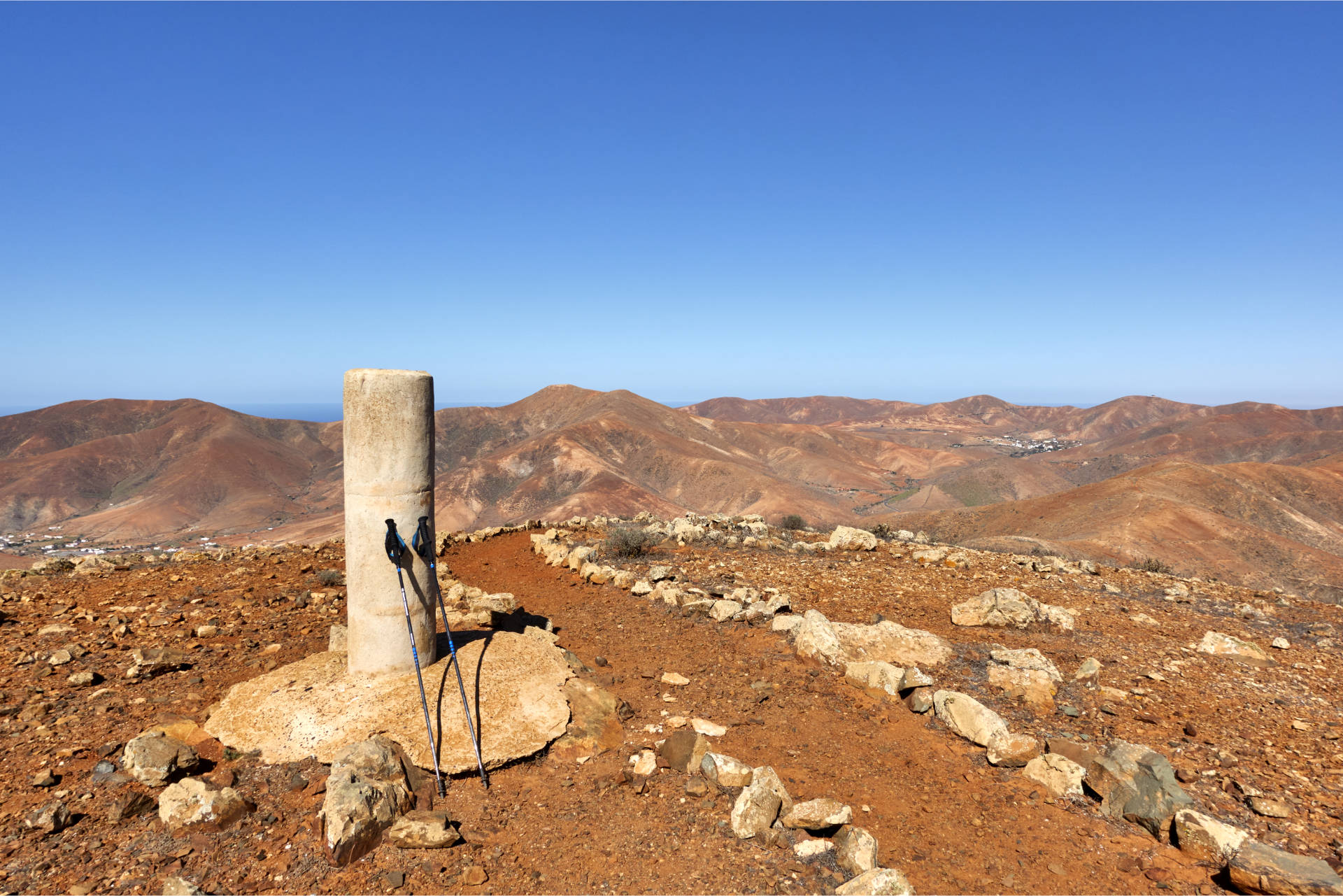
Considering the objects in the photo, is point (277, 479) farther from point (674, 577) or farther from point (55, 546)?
point (674, 577)

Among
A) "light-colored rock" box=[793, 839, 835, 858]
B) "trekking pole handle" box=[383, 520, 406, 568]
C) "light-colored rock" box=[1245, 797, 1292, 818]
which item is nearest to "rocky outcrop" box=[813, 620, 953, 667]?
"light-colored rock" box=[1245, 797, 1292, 818]

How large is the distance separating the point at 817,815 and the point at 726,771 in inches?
33.4

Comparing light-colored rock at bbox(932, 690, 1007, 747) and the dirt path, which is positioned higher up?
light-colored rock at bbox(932, 690, 1007, 747)

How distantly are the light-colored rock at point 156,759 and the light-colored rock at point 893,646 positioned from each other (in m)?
6.76

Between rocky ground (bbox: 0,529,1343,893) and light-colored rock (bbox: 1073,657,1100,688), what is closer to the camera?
rocky ground (bbox: 0,529,1343,893)

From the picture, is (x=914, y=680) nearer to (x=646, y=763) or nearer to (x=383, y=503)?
(x=646, y=763)

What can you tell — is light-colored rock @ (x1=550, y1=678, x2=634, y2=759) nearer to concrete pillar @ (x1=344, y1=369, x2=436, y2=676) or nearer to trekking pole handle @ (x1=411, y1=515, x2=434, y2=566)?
concrete pillar @ (x1=344, y1=369, x2=436, y2=676)

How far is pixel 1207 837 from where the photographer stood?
15.8 feet

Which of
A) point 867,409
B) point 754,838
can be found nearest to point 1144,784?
point 754,838

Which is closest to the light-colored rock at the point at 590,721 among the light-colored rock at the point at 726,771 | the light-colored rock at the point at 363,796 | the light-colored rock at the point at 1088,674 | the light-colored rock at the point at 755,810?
the light-colored rock at the point at 726,771

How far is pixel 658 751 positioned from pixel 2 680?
6.91 m

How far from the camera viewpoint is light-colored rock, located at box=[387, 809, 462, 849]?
15.2 feet

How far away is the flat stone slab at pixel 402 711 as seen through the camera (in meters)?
5.69

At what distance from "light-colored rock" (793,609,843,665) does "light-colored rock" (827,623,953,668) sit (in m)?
0.12
